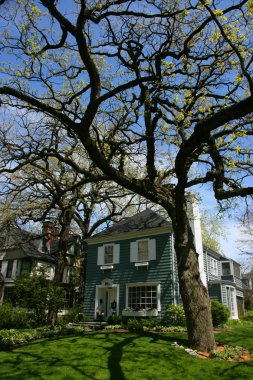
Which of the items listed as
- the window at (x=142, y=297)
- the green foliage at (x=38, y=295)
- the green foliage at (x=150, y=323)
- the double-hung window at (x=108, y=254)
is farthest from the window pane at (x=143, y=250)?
the green foliage at (x=38, y=295)

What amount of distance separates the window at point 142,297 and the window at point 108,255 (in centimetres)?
239

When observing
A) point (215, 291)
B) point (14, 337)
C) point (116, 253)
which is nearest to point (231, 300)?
point (215, 291)

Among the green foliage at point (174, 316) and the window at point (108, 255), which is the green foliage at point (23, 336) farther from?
the window at point (108, 255)

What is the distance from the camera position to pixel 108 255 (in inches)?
935

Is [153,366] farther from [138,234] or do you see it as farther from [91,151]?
[138,234]

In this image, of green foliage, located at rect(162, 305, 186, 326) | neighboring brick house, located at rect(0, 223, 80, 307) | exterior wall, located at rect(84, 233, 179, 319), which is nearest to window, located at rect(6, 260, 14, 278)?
neighboring brick house, located at rect(0, 223, 80, 307)

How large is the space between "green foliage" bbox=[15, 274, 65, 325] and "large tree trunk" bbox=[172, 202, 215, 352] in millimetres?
9267

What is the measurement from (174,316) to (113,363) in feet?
32.0

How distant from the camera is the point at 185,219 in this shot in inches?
480

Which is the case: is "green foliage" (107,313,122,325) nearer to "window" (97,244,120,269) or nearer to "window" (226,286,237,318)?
"window" (97,244,120,269)

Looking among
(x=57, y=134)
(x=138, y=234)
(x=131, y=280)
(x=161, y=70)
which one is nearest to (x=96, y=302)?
(x=131, y=280)

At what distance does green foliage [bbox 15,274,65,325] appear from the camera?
17781 mm

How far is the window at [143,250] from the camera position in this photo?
21219 millimetres

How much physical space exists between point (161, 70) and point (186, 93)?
1267 millimetres
